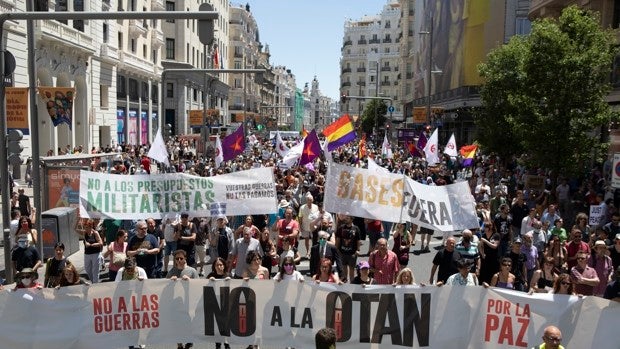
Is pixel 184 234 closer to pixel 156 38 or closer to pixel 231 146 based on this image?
pixel 231 146

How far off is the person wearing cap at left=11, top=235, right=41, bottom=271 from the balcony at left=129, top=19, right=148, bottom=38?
38980mm

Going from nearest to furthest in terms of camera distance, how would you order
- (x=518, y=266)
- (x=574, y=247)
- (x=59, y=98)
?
(x=518, y=266), (x=574, y=247), (x=59, y=98)

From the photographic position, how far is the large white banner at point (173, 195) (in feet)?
33.6

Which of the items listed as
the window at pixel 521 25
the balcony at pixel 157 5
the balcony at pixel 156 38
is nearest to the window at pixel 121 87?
the balcony at pixel 156 38

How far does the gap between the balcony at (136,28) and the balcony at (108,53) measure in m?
4.29

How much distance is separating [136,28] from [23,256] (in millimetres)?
40185

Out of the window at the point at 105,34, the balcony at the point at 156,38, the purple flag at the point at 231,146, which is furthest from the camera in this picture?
the balcony at the point at 156,38

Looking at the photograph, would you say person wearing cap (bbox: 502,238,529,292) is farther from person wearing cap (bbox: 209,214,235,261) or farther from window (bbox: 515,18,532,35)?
window (bbox: 515,18,532,35)

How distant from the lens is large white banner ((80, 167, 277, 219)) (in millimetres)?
10250

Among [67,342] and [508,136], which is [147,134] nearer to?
[508,136]

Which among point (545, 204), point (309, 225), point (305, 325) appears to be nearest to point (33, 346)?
point (305, 325)

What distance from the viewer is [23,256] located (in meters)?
9.95

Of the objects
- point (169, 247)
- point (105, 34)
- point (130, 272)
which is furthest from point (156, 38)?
point (130, 272)

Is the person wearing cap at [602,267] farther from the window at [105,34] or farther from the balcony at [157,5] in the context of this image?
the balcony at [157,5]
